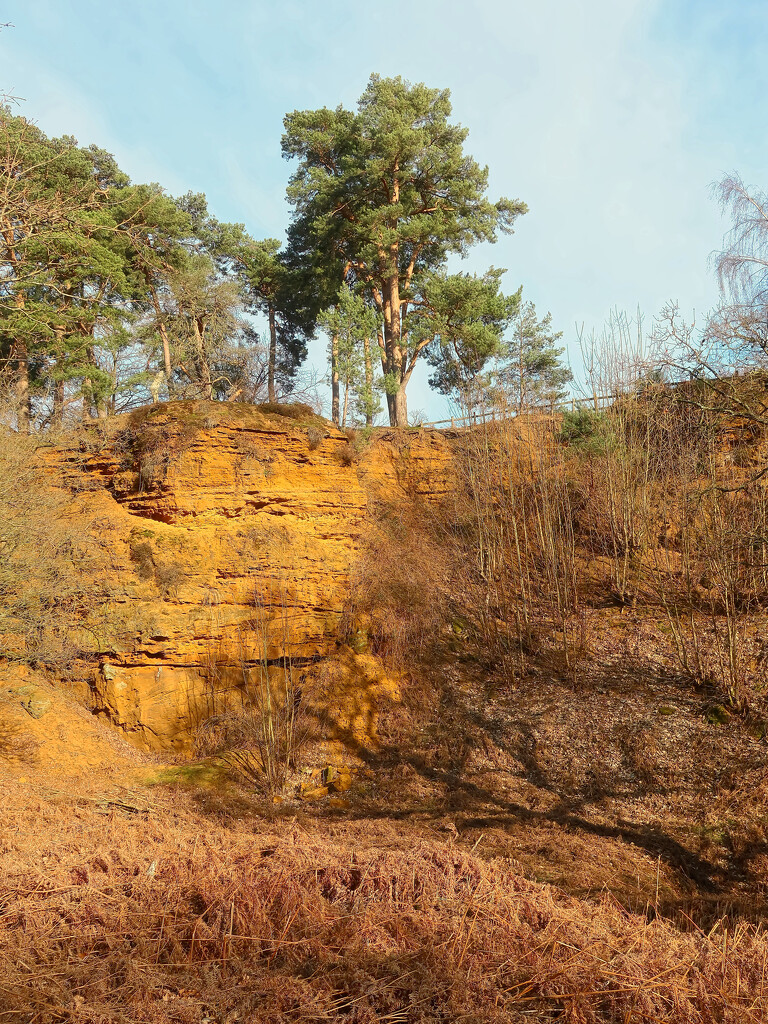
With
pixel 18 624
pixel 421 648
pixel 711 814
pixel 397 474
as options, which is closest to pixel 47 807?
pixel 18 624

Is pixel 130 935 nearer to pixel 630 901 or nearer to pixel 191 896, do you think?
pixel 191 896

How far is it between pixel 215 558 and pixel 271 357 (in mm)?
16038

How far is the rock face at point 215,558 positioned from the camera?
34.3ft

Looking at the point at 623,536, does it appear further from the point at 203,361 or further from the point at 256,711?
the point at 203,361

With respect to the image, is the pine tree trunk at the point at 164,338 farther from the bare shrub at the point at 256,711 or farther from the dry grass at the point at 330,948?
the dry grass at the point at 330,948

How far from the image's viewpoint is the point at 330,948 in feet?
9.07

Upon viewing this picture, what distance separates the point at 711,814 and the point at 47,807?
8156mm

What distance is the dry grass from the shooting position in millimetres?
2355

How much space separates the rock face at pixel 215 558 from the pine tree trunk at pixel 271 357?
32.3 feet

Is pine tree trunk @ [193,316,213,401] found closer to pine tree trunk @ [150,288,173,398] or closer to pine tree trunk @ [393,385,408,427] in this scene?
pine tree trunk @ [150,288,173,398]

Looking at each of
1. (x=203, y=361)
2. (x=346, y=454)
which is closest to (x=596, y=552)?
(x=346, y=454)

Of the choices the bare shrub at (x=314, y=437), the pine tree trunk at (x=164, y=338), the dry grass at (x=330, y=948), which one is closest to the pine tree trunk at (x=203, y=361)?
the pine tree trunk at (x=164, y=338)

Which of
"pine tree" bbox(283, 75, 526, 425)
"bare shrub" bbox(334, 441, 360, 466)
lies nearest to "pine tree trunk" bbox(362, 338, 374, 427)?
"pine tree" bbox(283, 75, 526, 425)

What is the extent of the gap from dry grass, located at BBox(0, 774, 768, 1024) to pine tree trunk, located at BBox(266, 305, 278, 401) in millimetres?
21305
